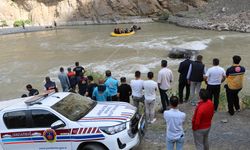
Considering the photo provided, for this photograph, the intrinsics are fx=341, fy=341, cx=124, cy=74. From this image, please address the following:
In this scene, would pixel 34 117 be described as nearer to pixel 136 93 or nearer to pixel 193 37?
pixel 136 93

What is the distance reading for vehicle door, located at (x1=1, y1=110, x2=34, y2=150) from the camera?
7.55m

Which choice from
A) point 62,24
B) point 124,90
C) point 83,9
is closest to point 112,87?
point 124,90

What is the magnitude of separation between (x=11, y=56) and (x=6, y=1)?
28.7m

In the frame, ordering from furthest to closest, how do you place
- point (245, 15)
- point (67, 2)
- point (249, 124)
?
1. point (67, 2)
2. point (245, 15)
3. point (249, 124)

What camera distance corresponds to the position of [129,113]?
7.80m

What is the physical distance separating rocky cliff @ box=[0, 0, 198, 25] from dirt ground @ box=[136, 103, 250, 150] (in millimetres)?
41913

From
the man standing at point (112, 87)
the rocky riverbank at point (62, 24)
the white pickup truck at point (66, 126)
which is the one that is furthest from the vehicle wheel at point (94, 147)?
the rocky riverbank at point (62, 24)

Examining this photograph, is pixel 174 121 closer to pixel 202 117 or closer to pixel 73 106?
pixel 202 117

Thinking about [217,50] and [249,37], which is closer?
[217,50]

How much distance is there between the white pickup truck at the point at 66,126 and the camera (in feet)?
23.6

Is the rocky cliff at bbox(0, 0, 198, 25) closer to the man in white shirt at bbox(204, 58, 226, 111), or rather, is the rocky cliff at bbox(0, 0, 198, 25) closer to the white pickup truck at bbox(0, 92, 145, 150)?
the man in white shirt at bbox(204, 58, 226, 111)

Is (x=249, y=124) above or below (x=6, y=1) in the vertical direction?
below

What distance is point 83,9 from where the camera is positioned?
53.9 meters

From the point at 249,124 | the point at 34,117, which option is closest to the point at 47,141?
the point at 34,117
